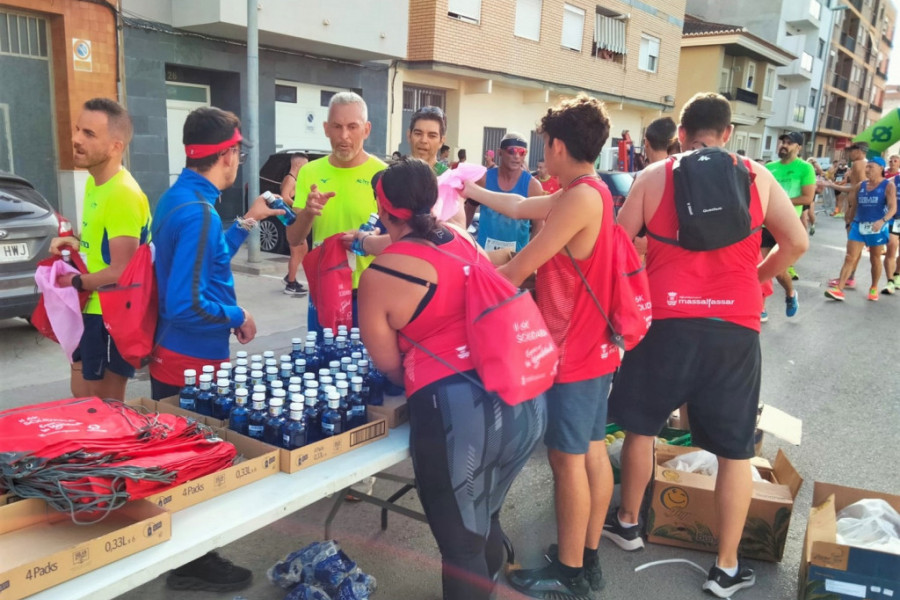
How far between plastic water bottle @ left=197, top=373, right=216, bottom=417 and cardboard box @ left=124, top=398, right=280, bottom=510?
68mm

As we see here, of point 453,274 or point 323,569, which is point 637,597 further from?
point 453,274

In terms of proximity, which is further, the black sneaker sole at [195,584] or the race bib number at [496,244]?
the race bib number at [496,244]

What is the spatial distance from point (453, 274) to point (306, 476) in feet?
2.64

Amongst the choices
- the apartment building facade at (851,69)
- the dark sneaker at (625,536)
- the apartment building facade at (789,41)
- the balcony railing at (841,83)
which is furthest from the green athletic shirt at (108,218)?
the balcony railing at (841,83)

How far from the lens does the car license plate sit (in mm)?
5406

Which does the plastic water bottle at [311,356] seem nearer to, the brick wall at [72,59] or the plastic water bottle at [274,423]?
the plastic water bottle at [274,423]

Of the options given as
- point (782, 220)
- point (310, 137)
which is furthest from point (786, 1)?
point (782, 220)

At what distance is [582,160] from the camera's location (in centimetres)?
256

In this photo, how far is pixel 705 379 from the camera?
286 centimetres

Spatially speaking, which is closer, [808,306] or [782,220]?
[782,220]

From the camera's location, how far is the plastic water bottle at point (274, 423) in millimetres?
2215

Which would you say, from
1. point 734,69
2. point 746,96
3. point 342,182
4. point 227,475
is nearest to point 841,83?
point 746,96

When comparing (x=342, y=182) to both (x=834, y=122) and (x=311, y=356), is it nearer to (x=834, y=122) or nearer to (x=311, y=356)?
(x=311, y=356)

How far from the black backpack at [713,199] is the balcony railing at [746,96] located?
31815mm
